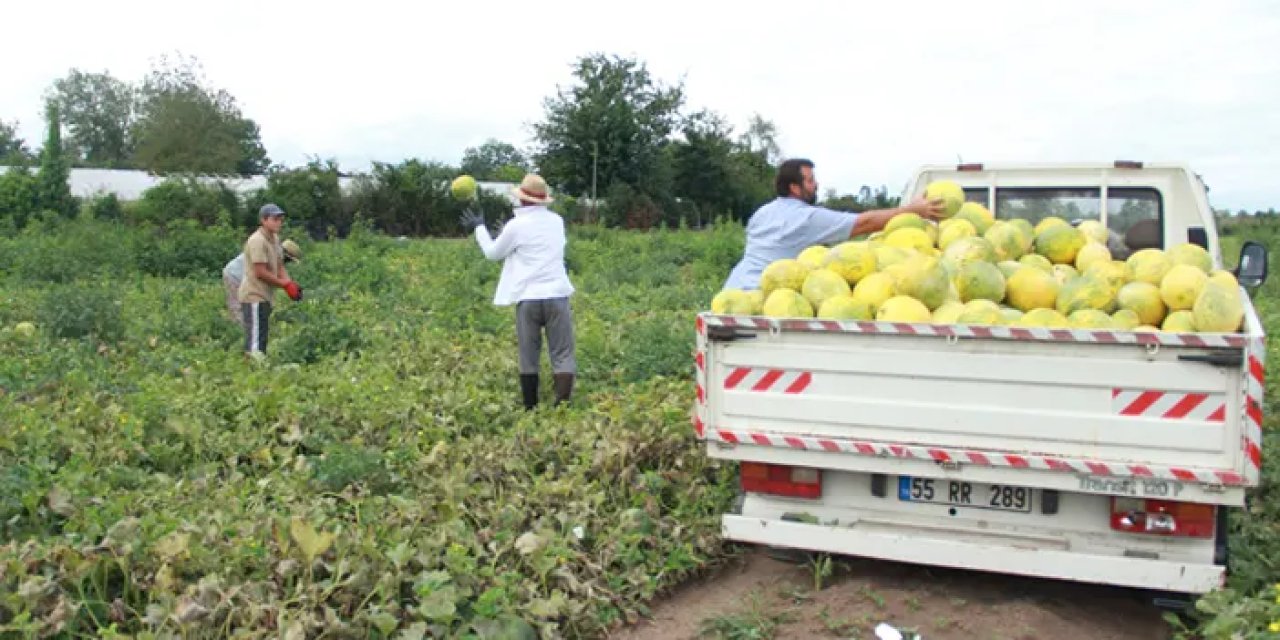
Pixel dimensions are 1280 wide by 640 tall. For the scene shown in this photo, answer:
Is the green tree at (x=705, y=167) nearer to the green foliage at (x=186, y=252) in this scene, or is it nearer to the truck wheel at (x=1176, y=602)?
the green foliage at (x=186, y=252)

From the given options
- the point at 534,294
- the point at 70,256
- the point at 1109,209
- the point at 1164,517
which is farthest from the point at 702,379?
the point at 70,256

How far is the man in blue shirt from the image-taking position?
6238 millimetres

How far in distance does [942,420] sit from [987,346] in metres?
0.35

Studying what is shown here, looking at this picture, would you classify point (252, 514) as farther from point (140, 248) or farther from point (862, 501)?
point (140, 248)

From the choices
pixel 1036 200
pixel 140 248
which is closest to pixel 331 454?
pixel 1036 200

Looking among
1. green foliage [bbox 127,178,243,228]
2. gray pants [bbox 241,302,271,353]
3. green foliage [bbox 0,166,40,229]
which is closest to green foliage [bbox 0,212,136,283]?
green foliage [bbox 127,178,243,228]

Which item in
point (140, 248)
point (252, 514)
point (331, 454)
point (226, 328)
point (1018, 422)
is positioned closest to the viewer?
point (1018, 422)

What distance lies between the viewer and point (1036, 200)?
740 centimetres

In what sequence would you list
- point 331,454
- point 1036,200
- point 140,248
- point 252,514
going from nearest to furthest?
1. point 252,514
2. point 331,454
3. point 1036,200
4. point 140,248

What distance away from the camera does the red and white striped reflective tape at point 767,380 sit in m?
4.66

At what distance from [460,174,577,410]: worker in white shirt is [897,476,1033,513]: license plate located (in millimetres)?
3361

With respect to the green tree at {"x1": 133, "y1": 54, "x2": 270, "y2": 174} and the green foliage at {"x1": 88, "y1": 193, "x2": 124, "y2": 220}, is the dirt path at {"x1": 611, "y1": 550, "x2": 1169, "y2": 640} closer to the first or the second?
the green foliage at {"x1": 88, "y1": 193, "x2": 124, "y2": 220}

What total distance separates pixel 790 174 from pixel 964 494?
98.3 inches

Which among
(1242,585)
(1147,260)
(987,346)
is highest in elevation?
(1147,260)
